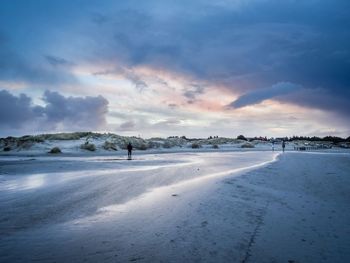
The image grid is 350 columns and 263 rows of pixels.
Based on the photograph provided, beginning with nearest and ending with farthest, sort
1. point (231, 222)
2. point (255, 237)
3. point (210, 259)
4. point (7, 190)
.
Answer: point (210, 259) < point (255, 237) < point (231, 222) < point (7, 190)

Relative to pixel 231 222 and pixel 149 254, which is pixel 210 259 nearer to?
pixel 149 254

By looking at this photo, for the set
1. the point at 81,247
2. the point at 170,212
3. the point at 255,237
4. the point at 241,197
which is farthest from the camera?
the point at 241,197

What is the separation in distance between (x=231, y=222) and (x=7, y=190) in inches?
276

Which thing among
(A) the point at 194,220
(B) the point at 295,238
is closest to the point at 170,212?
(A) the point at 194,220

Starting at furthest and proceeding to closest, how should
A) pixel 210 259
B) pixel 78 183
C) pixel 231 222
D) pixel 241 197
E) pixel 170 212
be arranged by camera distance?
pixel 78 183, pixel 241 197, pixel 170 212, pixel 231 222, pixel 210 259

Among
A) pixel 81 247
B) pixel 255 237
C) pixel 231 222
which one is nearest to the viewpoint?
pixel 81 247

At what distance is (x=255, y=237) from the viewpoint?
430 cm

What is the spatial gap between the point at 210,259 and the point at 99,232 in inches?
77.8

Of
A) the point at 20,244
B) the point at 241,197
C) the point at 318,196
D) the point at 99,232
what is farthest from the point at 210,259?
the point at 318,196

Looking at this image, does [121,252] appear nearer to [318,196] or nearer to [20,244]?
[20,244]

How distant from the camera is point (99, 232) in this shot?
453cm

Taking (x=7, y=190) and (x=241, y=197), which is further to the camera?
(x=7, y=190)

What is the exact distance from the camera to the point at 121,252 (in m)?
3.74

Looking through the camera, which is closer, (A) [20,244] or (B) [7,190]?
(A) [20,244]
